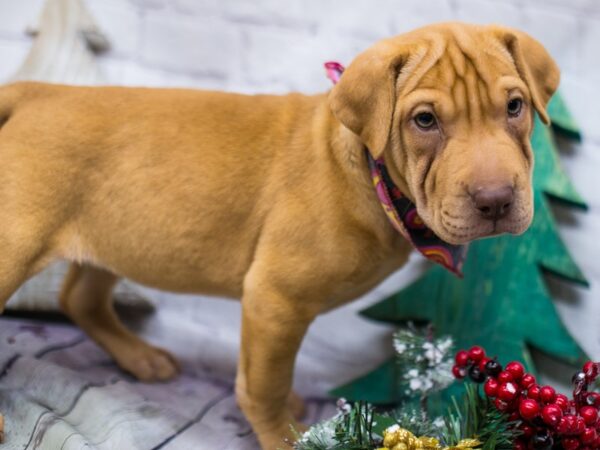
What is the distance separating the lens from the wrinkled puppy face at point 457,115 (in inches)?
66.0

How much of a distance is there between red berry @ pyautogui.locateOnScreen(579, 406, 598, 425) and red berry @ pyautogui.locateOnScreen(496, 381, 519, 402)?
0.14 meters

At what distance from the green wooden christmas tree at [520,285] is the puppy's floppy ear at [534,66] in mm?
494

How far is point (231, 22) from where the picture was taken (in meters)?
2.84

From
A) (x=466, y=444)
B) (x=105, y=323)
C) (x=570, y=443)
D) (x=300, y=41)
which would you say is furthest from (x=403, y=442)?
(x=300, y=41)

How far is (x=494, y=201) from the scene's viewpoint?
5.38ft

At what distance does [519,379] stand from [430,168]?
0.49 meters

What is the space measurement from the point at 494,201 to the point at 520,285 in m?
0.79

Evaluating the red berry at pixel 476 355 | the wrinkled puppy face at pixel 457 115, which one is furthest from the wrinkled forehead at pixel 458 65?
the red berry at pixel 476 355

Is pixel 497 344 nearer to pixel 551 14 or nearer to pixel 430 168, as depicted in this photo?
pixel 430 168

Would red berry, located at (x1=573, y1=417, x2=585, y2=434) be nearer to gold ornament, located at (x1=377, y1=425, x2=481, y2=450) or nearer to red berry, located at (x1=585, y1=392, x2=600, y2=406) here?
red berry, located at (x1=585, y1=392, x2=600, y2=406)

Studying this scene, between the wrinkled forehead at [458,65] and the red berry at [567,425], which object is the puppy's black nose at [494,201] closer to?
the wrinkled forehead at [458,65]

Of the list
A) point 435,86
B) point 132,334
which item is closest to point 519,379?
point 435,86

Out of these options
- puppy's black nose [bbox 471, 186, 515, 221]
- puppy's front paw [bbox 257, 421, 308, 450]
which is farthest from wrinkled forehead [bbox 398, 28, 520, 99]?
puppy's front paw [bbox 257, 421, 308, 450]

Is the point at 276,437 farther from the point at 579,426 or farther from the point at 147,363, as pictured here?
the point at 579,426
